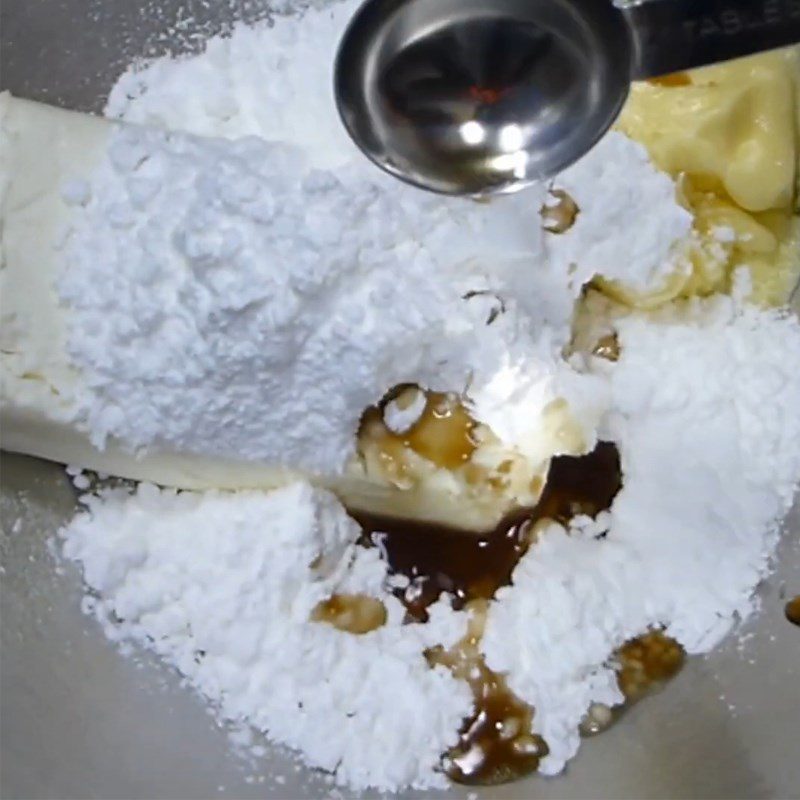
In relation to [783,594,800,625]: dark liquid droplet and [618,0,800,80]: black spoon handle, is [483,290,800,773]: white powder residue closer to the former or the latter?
[783,594,800,625]: dark liquid droplet

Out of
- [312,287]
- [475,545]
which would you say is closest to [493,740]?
[475,545]

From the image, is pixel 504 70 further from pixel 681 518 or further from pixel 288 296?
pixel 681 518

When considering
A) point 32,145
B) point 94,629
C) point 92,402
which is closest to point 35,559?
point 94,629

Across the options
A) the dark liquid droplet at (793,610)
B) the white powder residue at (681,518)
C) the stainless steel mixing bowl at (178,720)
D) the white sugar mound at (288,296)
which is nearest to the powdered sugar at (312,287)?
the white sugar mound at (288,296)

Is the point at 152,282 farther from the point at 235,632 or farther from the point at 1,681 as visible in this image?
the point at 1,681

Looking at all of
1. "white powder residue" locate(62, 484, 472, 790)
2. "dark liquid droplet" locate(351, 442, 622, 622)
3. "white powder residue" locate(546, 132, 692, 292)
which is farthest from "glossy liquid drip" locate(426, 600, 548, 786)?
"white powder residue" locate(546, 132, 692, 292)
